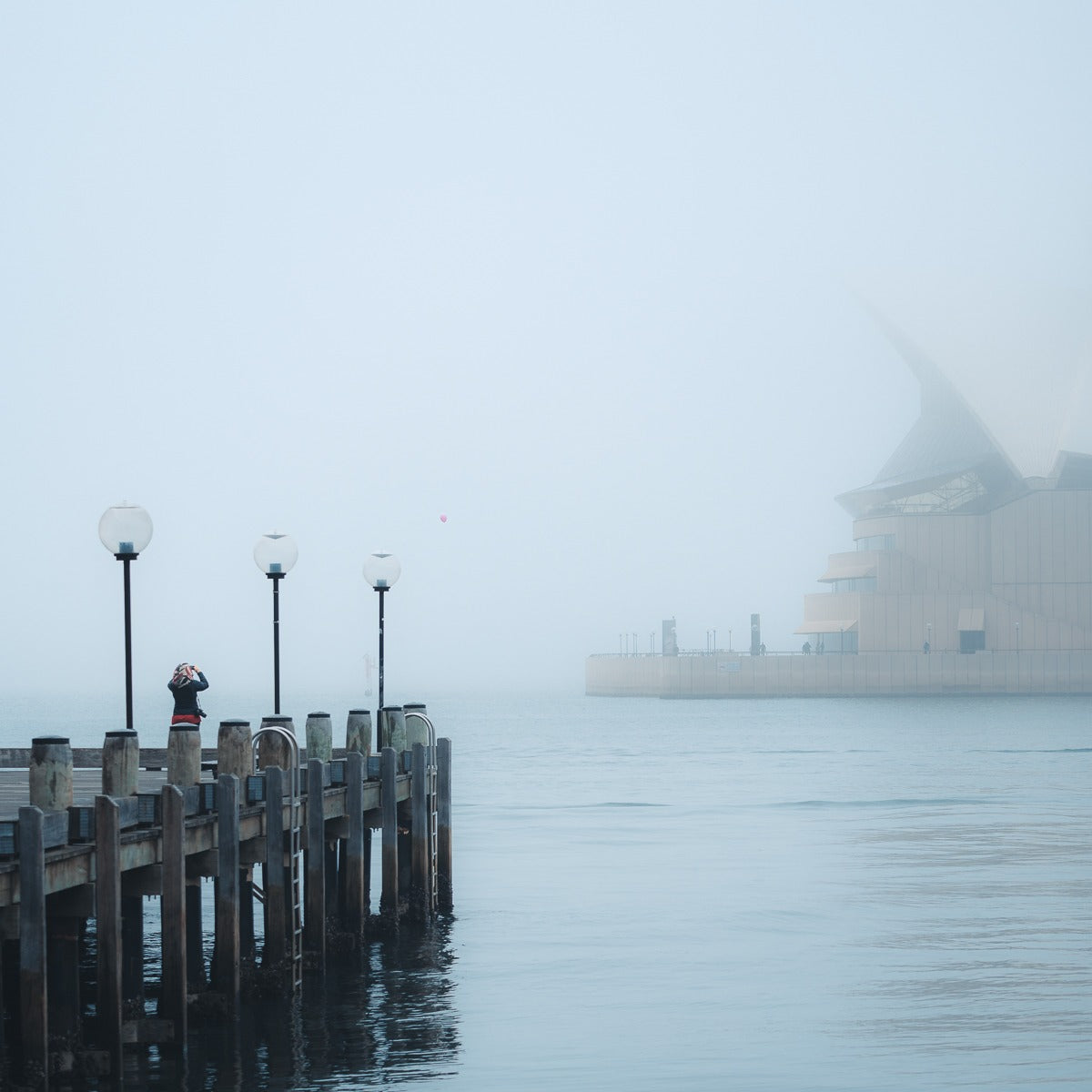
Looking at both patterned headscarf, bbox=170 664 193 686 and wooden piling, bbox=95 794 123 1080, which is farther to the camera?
patterned headscarf, bbox=170 664 193 686

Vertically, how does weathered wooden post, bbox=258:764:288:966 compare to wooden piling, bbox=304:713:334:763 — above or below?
below

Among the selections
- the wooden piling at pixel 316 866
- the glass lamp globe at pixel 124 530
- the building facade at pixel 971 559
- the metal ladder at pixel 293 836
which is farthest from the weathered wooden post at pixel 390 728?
the building facade at pixel 971 559

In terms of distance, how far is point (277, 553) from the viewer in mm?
22797

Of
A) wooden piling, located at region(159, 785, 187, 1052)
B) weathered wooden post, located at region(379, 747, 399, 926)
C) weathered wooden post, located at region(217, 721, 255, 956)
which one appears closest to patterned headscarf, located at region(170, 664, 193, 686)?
weathered wooden post, located at region(379, 747, 399, 926)

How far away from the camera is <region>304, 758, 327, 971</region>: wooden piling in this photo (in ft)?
57.7

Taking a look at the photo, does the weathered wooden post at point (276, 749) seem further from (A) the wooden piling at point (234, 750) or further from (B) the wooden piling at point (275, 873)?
(A) the wooden piling at point (234, 750)

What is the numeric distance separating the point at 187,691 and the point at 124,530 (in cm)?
216

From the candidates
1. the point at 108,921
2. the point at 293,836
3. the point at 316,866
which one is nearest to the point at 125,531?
the point at 293,836

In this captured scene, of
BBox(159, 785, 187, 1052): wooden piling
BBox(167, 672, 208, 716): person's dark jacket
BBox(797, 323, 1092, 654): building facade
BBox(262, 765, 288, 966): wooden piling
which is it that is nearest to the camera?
BBox(159, 785, 187, 1052): wooden piling

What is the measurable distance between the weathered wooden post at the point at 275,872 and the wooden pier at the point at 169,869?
0.8 inches

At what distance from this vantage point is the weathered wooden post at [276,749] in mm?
17078

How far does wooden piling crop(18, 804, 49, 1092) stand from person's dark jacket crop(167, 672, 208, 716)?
6689 millimetres

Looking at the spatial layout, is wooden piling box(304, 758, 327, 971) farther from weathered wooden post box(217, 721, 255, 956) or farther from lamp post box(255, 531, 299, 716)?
lamp post box(255, 531, 299, 716)

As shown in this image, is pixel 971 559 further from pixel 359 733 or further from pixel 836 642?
pixel 359 733
